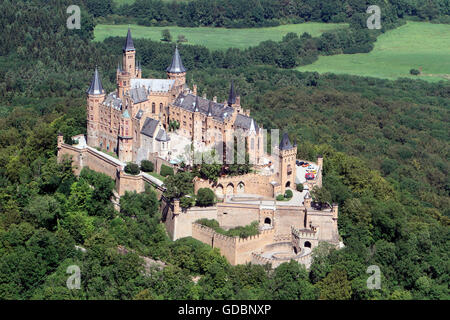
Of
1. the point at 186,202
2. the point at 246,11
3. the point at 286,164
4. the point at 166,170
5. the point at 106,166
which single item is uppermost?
the point at 246,11

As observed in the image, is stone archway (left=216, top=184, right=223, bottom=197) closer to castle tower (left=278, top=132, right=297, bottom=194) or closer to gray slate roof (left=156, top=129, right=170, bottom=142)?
castle tower (left=278, top=132, right=297, bottom=194)

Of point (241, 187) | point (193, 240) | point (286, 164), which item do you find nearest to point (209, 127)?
point (241, 187)

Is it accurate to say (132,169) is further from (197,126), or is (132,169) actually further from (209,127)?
(209,127)

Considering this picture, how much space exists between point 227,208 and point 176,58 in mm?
19465

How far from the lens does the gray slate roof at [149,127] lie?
93750mm

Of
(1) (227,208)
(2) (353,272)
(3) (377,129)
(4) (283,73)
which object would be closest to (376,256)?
(2) (353,272)

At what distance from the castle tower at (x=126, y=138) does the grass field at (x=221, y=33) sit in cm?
8177

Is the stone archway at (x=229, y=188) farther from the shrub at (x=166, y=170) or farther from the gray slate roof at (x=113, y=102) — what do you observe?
the gray slate roof at (x=113, y=102)

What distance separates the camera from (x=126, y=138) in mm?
95812

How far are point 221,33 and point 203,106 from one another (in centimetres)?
9561

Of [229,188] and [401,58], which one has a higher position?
[401,58]

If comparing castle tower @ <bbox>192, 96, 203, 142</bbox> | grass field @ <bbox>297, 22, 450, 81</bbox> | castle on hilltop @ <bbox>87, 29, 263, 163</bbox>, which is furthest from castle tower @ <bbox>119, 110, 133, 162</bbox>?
grass field @ <bbox>297, 22, 450, 81</bbox>

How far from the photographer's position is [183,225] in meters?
87.8

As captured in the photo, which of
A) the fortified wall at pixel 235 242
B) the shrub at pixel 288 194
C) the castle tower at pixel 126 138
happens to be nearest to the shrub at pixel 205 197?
the fortified wall at pixel 235 242
